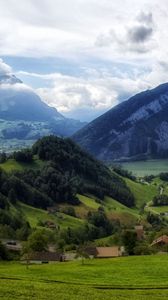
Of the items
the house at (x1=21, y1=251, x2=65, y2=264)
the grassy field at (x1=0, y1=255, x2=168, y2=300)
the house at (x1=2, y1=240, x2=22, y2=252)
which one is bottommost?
the house at (x1=2, y1=240, x2=22, y2=252)

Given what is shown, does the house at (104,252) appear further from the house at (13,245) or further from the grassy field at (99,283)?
the grassy field at (99,283)

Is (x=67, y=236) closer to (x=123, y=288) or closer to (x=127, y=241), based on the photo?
(x=127, y=241)

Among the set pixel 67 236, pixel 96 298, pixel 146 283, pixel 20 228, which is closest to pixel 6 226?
pixel 20 228

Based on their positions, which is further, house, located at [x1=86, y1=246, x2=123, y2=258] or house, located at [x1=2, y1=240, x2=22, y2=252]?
house, located at [x1=2, y1=240, x2=22, y2=252]

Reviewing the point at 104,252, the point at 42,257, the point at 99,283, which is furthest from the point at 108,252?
the point at 99,283

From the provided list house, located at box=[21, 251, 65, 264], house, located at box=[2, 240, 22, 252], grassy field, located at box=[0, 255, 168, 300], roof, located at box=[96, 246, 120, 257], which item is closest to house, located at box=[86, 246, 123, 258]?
roof, located at box=[96, 246, 120, 257]

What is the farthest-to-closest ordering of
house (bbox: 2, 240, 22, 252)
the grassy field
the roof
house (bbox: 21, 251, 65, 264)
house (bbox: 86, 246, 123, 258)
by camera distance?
house (bbox: 2, 240, 22, 252), the roof, house (bbox: 86, 246, 123, 258), house (bbox: 21, 251, 65, 264), the grassy field

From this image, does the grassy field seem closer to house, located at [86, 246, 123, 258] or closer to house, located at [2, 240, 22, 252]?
house, located at [86, 246, 123, 258]

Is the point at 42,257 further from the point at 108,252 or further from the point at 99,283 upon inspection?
the point at 99,283
